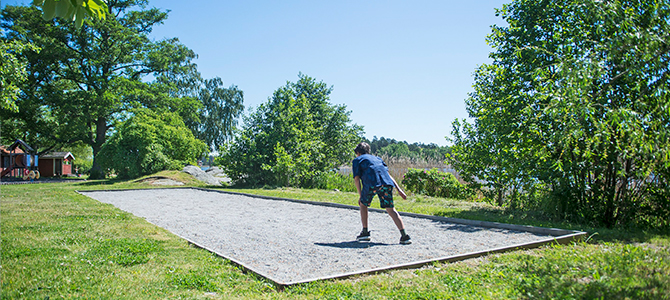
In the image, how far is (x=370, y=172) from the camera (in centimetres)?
625

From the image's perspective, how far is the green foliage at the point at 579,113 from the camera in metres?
4.96

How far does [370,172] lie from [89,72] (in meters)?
33.8

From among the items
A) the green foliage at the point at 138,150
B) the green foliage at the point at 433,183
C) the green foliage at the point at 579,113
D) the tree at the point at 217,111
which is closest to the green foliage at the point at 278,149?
the green foliage at the point at 433,183

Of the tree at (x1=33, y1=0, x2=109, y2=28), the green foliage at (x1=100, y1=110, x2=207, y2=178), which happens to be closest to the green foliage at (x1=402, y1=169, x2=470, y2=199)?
the tree at (x1=33, y1=0, x2=109, y2=28)

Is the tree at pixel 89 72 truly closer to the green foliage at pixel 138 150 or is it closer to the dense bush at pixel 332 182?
the green foliage at pixel 138 150

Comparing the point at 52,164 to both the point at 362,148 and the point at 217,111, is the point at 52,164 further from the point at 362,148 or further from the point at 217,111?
the point at 362,148

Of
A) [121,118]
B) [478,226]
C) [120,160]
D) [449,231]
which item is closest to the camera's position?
[449,231]

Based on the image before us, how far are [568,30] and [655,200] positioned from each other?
368 centimetres

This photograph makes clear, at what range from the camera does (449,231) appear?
24.2ft

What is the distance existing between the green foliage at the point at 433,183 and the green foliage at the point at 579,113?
309 centimetres

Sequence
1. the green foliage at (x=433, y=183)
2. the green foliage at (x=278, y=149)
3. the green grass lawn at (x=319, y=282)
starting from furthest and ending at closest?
1. the green foliage at (x=278, y=149)
2. the green foliage at (x=433, y=183)
3. the green grass lawn at (x=319, y=282)

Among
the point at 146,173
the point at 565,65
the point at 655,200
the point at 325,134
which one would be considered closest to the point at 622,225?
the point at 655,200

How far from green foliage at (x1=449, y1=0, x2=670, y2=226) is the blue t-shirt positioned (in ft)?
8.02

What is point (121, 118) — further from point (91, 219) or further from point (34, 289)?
point (34, 289)
